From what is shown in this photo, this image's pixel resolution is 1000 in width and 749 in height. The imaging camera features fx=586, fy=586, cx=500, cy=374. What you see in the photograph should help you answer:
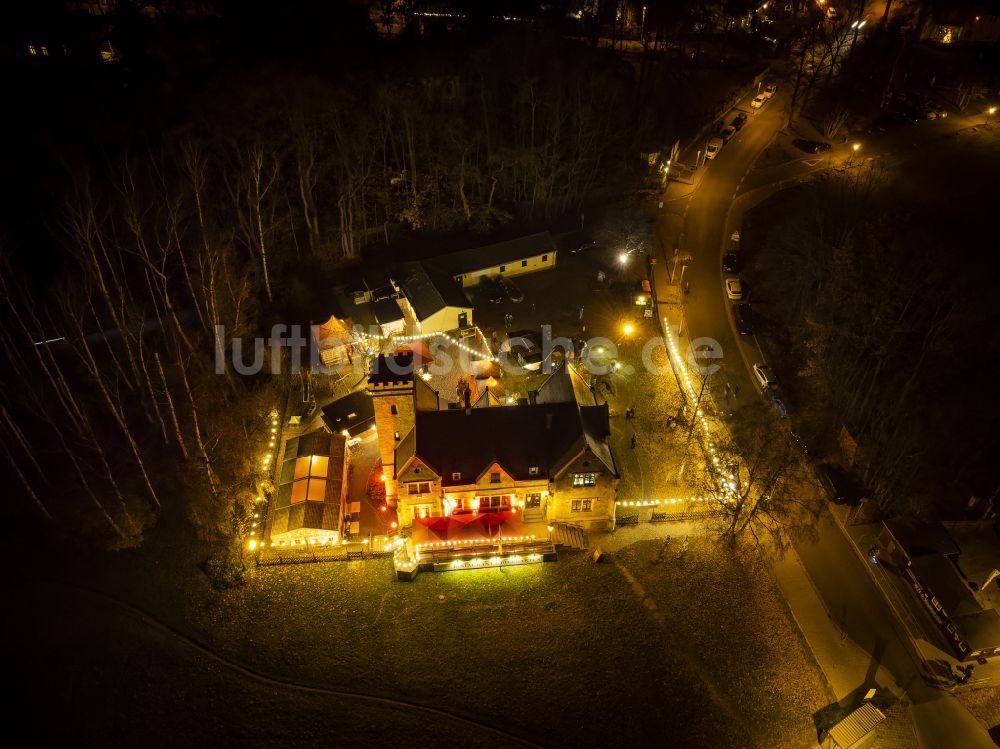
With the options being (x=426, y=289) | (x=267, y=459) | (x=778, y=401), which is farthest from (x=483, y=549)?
(x=778, y=401)

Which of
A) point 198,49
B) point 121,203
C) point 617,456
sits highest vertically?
point 198,49

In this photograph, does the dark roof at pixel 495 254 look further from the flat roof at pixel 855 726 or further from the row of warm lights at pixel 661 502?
the flat roof at pixel 855 726

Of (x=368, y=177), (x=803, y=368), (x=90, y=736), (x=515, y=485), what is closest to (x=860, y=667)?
(x=515, y=485)

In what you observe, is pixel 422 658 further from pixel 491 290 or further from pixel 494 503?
pixel 491 290

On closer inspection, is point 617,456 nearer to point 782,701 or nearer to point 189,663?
point 782,701

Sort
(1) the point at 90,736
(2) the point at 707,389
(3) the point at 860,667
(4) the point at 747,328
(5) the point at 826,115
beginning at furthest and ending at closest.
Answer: (5) the point at 826,115, (4) the point at 747,328, (2) the point at 707,389, (3) the point at 860,667, (1) the point at 90,736

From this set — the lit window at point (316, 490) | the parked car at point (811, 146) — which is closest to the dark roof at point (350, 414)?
the lit window at point (316, 490)
